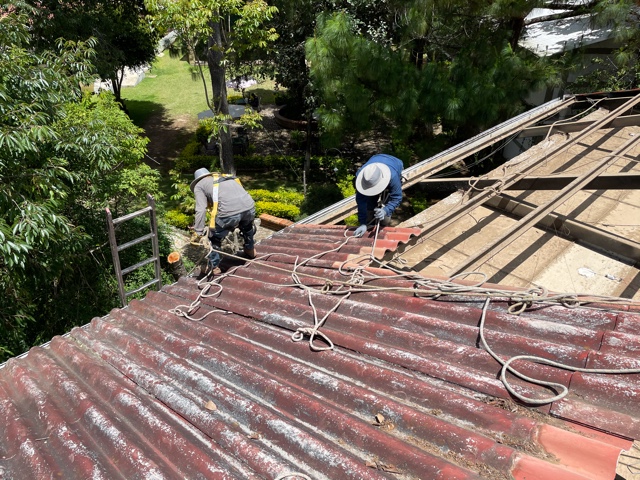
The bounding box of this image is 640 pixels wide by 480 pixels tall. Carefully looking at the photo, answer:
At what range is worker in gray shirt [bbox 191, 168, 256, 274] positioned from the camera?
4578 millimetres

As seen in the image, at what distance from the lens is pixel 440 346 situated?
251 centimetres

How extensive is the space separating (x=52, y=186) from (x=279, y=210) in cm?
836

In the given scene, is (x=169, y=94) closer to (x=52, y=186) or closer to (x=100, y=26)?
(x=100, y=26)

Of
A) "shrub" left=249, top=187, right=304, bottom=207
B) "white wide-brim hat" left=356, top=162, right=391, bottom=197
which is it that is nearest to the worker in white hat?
"white wide-brim hat" left=356, top=162, right=391, bottom=197

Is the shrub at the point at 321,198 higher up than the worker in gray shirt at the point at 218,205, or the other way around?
the worker in gray shirt at the point at 218,205

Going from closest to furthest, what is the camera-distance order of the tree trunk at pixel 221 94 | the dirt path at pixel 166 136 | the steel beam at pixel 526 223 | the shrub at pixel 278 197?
the steel beam at pixel 526 223 → the tree trunk at pixel 221 94 → the shrub at pixel 278 197 → the dirt path at pixel 166 136

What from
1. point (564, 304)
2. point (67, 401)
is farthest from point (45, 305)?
point (564, 304)

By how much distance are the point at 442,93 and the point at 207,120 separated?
17.8 ft

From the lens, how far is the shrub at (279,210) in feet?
41.1

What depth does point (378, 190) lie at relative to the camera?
4609mm

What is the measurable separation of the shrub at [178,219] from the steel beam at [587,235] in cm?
938

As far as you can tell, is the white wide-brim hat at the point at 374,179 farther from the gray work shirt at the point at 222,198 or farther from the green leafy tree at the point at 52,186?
the green leafy tree at the point at 52,186

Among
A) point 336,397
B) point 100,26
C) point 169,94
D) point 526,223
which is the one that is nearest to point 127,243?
point 336,397

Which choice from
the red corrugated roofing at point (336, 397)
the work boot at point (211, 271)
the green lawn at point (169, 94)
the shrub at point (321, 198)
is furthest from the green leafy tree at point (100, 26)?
the red corrugated roofing at point (336, 397)
